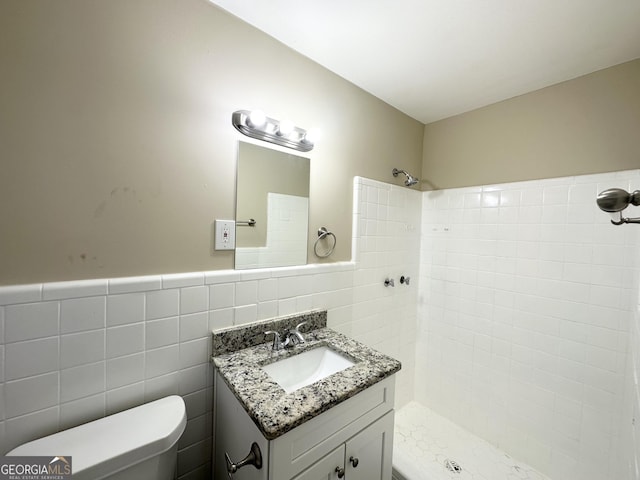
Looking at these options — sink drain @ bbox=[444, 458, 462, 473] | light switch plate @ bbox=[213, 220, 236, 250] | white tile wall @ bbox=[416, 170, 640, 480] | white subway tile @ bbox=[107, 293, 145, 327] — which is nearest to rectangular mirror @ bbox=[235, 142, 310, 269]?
light switch plate @ bbox=[213, 220, 236, 250]

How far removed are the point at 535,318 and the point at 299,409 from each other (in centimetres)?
161

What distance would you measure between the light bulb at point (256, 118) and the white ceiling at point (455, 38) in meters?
0.42

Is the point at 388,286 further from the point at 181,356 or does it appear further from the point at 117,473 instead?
the point at 117,473

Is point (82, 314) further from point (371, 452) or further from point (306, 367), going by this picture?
point (371, 452)

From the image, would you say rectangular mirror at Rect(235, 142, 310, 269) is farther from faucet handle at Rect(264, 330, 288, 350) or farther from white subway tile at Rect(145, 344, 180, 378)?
white subway tile at Rect(145, 344, 180, 378)

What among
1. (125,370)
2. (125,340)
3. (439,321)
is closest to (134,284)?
(125,340)

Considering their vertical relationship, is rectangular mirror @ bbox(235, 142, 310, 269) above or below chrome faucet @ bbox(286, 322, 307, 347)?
above

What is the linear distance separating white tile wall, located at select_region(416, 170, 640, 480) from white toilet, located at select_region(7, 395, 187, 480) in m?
1.85

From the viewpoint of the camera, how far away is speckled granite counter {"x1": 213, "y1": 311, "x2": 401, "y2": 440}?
772 mm

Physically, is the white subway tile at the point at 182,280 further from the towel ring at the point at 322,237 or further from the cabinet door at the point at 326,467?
the cabinet door at the point at 326,467

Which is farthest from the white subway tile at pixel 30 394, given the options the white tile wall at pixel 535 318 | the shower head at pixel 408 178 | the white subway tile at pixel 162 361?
the white tile wall at pixel 535 318

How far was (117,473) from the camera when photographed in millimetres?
726

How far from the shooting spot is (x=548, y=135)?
1545 millimetres

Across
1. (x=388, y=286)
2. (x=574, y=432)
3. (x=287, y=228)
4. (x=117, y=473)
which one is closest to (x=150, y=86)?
(x=287, y=228)
